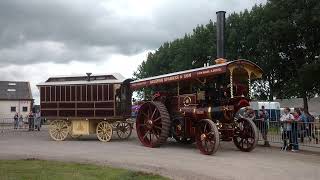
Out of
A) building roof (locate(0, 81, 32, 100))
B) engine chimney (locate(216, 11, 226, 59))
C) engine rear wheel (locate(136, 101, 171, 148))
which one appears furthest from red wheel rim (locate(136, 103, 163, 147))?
building roof (locate(0, 81, 32, 100))

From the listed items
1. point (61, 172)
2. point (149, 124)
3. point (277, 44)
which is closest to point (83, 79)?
point (149, 124)

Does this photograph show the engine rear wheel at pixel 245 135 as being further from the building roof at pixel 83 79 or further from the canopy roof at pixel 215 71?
the building roof at pixel 83 79

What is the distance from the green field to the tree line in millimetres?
25422

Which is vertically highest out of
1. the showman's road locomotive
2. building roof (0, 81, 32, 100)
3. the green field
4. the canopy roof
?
building roof (0, 81, 32, 100)

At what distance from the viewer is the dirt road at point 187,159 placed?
43.1 ft

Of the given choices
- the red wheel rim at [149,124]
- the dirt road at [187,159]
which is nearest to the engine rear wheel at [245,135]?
the dirt road at [187,159]

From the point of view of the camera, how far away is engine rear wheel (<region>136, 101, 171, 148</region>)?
63.6 ft

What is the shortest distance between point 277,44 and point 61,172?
30.3 metres

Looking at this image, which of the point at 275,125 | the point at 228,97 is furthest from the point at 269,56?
the point at 228,97

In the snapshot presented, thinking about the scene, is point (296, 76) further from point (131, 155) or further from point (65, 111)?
point (131, 155)

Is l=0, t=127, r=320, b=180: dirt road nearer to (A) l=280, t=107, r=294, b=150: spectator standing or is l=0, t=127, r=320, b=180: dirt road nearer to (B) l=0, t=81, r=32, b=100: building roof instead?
(A) l=280, t=107, r=294, b=150: spectator standing

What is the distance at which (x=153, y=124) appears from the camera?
65.8ft

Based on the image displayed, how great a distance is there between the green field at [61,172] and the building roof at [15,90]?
55.8m

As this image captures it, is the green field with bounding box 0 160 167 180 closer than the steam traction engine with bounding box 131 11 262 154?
Yes
